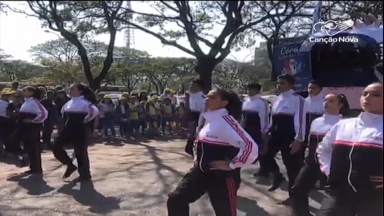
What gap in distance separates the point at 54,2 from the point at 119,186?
10.5m

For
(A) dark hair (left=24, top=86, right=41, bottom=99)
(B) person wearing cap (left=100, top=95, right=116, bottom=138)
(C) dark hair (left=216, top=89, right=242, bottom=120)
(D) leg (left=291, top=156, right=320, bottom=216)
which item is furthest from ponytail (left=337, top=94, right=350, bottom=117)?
(B) person wearing cap (left=100, top=95, right=116, bottom=138)

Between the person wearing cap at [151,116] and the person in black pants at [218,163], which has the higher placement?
the person in black pants at [218,163]

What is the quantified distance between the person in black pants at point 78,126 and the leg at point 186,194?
12.2 ft

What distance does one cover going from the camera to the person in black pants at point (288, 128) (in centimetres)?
632

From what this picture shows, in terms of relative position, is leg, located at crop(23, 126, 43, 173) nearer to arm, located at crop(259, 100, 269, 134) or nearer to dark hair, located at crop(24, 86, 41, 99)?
dark hair, located at crop(24, 86, 41, 99)

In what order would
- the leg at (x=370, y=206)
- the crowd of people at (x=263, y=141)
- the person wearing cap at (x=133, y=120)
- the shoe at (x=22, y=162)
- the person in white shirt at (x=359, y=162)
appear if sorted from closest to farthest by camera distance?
the person in white shirt at (x=359, y=162), the leg at (x=370, y=206), the crowd of people at (x=263, y=141), the shoe at (x=22, y=162), the person wearing cap at (x=133, y=120)

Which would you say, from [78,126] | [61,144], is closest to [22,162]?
[61,144]

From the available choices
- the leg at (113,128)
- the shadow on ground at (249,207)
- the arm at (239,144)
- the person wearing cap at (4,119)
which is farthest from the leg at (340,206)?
the leg at (113,128)

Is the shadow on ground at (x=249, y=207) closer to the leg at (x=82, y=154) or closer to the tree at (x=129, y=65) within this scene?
the leg at (x=82, y=154)

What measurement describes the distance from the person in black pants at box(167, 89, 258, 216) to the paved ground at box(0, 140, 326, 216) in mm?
1851

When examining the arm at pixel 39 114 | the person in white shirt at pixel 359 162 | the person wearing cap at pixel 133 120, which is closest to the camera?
the person in white shirt at pixel 359 162

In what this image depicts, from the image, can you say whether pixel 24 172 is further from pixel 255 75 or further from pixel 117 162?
pixel 255 75

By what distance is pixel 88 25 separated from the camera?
17.5 meters

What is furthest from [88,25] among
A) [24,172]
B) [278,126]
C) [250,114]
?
[278,126]
